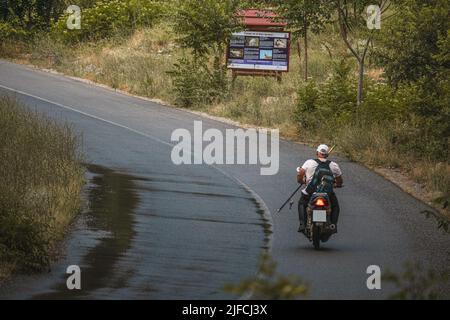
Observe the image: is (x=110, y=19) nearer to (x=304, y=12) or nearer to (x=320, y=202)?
(x=304, y=12)

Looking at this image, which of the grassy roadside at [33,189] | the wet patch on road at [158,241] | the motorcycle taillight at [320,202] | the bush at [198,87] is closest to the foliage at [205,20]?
the bush at [198,87]

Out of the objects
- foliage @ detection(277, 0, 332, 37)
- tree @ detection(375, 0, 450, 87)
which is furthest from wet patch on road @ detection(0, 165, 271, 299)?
foliage @ detection(277, 0, 332, 37)

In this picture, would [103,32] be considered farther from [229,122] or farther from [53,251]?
[53,251]

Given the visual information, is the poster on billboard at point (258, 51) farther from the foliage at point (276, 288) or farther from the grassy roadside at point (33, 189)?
the foliage at point (276, 288)

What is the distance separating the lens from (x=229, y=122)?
3675 cm

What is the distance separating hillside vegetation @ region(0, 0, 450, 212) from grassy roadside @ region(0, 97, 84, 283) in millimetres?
5837

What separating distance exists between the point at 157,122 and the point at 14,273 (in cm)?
2001

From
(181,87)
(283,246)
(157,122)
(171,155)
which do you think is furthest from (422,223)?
(181,87)

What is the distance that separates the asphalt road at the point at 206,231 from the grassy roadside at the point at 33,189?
15.9 inches

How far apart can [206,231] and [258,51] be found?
71.7 feet

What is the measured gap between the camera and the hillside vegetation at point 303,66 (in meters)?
29.5

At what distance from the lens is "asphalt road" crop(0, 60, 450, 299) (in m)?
15.5

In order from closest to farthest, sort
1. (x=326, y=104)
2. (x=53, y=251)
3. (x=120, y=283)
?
(x=120, y=283), (x=53, y=251), (x=326, y=104)

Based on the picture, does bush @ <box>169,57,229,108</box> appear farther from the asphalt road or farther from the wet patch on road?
the wet patch on road
